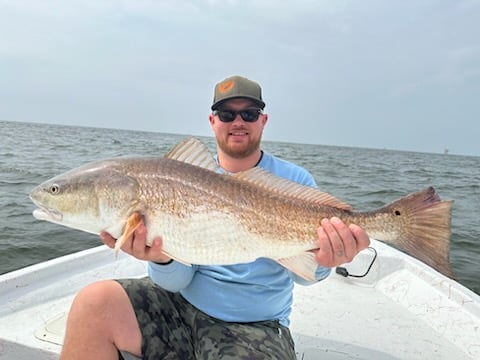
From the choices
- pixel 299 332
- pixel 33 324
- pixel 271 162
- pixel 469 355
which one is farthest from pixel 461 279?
pixel 33 324

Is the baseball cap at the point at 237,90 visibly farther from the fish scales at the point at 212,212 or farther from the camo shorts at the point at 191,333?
the camo shorts at the point at 191,333

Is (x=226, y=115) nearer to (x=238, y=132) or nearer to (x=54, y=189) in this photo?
(x=238, y=132)

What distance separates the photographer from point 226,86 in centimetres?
342

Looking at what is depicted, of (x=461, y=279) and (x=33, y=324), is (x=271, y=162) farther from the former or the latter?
(x=461, y=279)

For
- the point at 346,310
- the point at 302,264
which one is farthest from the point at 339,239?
the point at 346,310

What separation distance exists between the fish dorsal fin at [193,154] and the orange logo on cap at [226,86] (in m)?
0.82

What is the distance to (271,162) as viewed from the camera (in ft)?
11.4

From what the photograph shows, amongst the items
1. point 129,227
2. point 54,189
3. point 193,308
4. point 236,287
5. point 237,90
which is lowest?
point 193,308

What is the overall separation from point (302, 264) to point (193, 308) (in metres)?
0.88

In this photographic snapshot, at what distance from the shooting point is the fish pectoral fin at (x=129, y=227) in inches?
94.8

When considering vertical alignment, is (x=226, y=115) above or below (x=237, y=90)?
below

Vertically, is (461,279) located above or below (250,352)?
below

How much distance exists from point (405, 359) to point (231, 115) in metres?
2.57

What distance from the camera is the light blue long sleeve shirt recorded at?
113 inches
